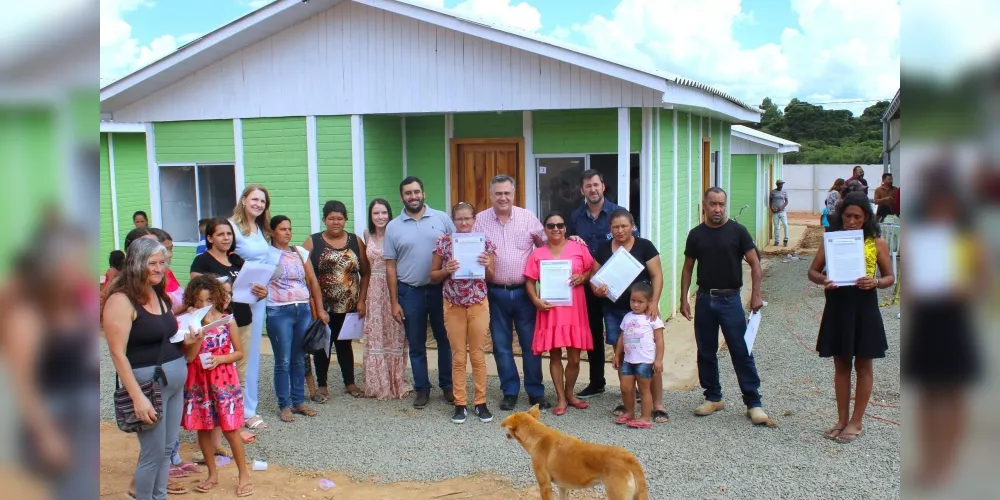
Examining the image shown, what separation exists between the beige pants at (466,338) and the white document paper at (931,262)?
5516mm

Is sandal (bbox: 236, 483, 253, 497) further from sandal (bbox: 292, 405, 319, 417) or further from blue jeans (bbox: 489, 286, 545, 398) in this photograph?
blue jeans (bbox: 489, 286, 545, 398)

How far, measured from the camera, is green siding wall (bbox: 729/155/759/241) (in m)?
19.2

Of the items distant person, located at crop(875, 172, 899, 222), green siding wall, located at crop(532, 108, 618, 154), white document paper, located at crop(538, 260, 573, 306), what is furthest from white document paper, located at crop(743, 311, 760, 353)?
distant person, located at crop(875, 172, 899, 222)

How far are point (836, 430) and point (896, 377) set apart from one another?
6.79ft

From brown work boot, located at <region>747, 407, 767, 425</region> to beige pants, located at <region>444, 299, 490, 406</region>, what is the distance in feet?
7.03

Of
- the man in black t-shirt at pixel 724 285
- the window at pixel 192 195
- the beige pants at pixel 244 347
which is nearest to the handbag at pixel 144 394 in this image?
the beige pants at pixel 244 347

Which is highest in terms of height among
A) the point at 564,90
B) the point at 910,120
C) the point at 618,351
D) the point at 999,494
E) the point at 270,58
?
the point at 270,58

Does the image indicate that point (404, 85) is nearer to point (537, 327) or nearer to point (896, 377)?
point (537, 327)

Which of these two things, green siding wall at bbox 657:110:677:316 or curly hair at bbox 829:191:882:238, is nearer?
curly hair at bbox 829:191:882:238

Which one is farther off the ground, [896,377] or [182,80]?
[182,80]

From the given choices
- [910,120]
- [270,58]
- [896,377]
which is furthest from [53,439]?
[270,58]

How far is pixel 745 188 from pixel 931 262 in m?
19.6

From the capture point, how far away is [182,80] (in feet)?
33.4

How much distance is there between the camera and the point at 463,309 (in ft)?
20.9
